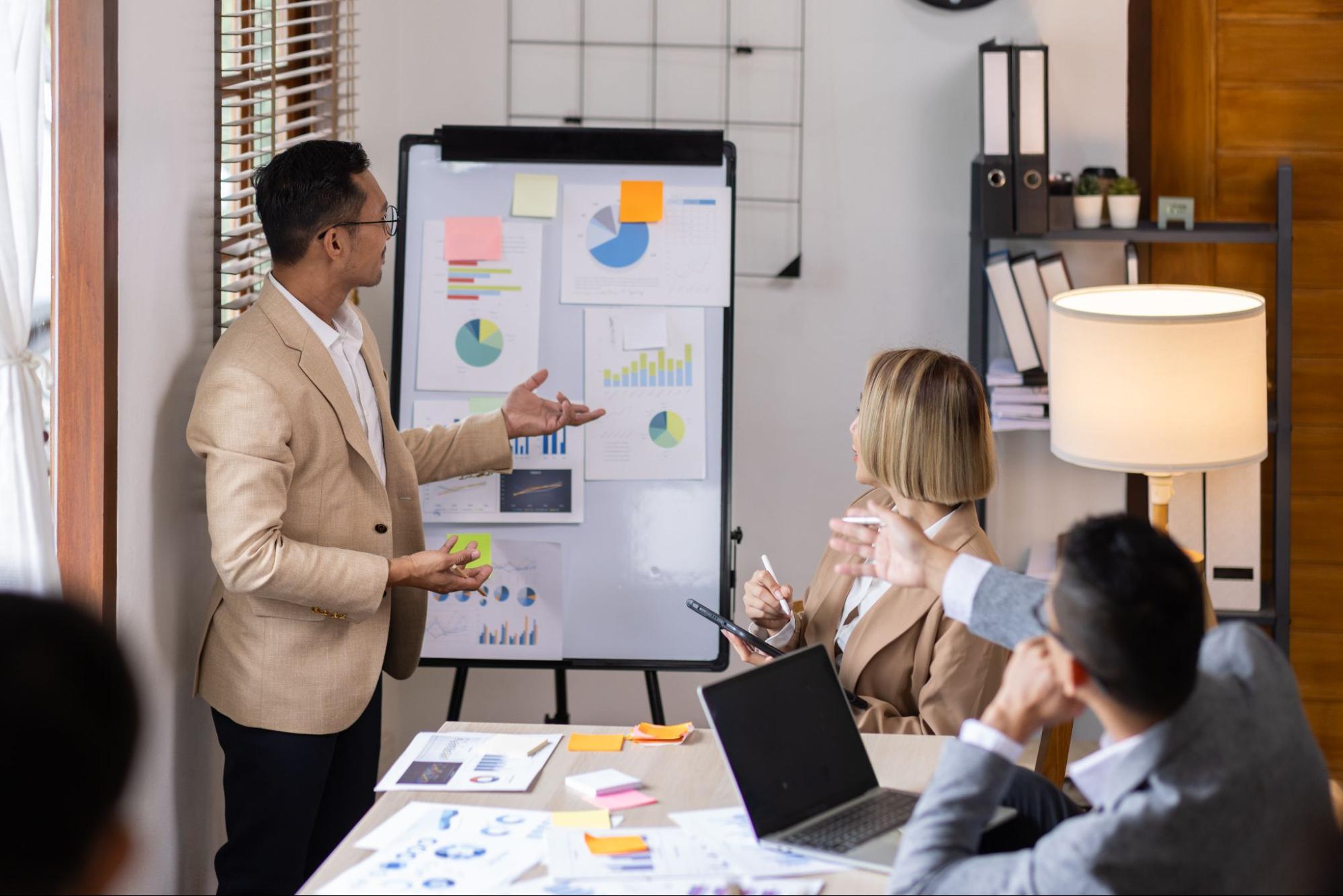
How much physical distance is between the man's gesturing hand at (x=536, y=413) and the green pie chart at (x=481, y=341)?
0.16 m

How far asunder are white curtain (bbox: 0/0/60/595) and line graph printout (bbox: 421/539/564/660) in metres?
1.04

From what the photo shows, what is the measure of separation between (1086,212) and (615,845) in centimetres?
221

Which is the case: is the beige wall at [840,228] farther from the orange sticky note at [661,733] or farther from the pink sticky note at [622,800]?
the pink sticky note at [622,800]

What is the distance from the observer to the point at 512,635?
280 cm

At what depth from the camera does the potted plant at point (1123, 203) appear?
123 inches

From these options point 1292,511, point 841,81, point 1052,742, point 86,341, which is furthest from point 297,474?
point 1292,511

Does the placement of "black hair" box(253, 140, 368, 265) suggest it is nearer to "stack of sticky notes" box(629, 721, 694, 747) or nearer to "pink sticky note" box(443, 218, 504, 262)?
"pink sticky note" box(443, 218, 504, 262)

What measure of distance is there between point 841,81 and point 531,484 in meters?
1.41

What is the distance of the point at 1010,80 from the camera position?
3.05 metres

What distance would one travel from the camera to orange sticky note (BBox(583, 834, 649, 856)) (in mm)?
1518

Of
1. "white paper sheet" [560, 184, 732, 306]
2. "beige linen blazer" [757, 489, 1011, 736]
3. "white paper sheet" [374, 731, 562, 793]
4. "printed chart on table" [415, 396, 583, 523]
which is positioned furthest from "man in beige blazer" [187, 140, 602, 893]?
"beige linen blazer" [757, 489, 1011, 736]

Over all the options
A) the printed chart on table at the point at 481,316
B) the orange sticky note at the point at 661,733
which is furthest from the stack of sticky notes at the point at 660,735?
the printed chart on table at the point at 481,316

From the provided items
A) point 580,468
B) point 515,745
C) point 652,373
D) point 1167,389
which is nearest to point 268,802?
point 515,745

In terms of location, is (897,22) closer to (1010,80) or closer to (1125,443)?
(1010,80)
